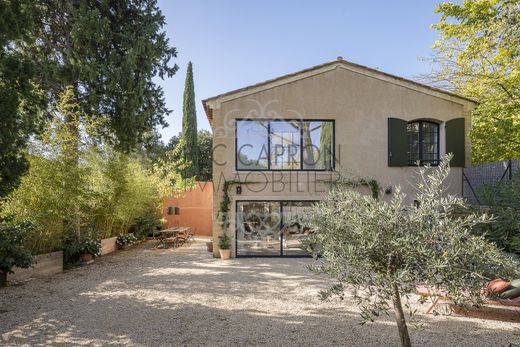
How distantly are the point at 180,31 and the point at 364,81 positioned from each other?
6.55 metres

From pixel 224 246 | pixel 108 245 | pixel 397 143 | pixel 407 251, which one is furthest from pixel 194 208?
pixel 407 251

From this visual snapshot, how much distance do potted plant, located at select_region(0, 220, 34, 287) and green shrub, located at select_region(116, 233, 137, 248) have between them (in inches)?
213

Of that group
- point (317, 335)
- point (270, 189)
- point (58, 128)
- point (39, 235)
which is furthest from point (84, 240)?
point (317, 335)

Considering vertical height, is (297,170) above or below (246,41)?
below

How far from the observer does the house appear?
1041cm

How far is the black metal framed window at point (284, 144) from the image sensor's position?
10539 mm

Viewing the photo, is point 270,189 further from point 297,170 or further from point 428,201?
point 428,201

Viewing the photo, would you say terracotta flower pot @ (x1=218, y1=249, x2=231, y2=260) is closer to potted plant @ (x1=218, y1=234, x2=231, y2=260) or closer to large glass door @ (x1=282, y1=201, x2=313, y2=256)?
potted plant @ (x1=218, y1=234, x2=231, y2=260)

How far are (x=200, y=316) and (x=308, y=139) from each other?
6.86m

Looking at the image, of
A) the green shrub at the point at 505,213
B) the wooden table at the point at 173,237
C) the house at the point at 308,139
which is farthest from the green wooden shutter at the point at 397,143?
the wooden table at the point at 173,237

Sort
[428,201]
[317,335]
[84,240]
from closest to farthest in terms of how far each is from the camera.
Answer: [428,201] < [317,335] < [84,240]

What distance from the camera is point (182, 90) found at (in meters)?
25.0

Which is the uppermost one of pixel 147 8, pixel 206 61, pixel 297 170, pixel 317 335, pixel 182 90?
pixel 182 90

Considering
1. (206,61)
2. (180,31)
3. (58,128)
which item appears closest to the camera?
(58,128)
